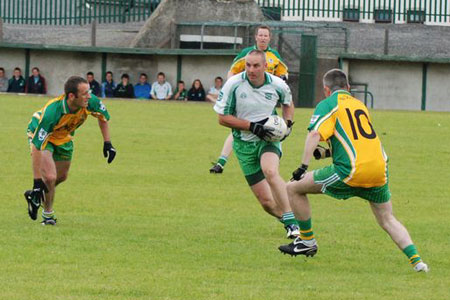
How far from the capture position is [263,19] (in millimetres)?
39281

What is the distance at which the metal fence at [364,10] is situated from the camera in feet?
137

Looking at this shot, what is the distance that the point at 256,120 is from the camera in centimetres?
1120

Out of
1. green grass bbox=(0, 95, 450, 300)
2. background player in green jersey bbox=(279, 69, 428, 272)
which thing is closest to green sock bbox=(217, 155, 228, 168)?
green grass bbox=(0, 95, 450, 300)

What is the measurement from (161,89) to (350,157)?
25.4 m

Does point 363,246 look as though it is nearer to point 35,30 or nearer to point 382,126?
point 382,126

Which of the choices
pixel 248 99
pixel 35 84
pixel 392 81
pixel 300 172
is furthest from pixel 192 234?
pixel 392 81

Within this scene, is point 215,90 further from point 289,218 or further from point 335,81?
point 335,81

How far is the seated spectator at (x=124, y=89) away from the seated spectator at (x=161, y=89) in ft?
2.26

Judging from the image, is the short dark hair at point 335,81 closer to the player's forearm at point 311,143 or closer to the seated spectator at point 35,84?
the player's forearm at point 311,143

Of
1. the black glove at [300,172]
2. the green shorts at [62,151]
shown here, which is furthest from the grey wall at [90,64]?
the black glove at [300,172]

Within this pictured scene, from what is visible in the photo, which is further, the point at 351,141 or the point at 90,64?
the point at 90,64

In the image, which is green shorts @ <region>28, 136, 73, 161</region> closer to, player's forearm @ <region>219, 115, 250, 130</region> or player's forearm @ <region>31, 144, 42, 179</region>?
player's forearm @ <region>31, 144, 42, 179</region>

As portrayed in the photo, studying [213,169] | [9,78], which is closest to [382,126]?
[213,169]

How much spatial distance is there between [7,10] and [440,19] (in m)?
16.2
